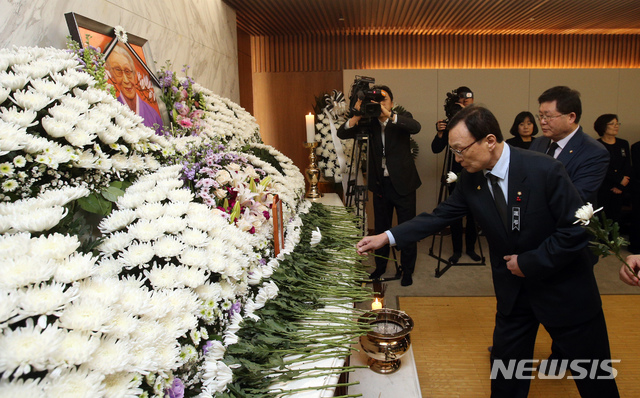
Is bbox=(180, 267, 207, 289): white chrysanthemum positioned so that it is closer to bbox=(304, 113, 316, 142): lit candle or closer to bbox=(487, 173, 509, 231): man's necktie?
bbox=(487, 173, 509, 231): man's necktie

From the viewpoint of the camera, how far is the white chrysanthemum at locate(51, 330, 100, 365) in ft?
2.31

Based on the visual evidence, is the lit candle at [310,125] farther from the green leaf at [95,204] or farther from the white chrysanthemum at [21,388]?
the white chrysanthemum at [21,388]

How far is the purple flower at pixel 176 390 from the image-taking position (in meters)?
1.00

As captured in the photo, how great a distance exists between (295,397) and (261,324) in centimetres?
29

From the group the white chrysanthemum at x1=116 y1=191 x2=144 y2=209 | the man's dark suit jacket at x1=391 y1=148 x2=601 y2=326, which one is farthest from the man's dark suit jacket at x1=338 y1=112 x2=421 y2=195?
the white chrysanthemum at x1=116 y1=191 x2=144 y2=209

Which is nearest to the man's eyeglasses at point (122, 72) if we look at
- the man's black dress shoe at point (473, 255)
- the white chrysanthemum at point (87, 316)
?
the white chrysanthemum at point (87, 316)

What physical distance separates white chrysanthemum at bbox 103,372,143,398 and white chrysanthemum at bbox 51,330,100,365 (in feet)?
0.27

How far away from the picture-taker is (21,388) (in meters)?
0.64

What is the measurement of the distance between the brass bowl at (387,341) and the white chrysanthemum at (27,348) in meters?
1.53

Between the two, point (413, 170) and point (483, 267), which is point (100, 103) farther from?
point (483, 267)

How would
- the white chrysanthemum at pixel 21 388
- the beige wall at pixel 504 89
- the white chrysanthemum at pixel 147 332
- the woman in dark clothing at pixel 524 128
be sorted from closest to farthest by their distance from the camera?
1. the white chrysanthemum at pixel 21 388
2. the white chrysanthemum at pixel 147 332
3. the woman in dark clothing at pixel 524 128
4. the beige wall at pixel 504 89

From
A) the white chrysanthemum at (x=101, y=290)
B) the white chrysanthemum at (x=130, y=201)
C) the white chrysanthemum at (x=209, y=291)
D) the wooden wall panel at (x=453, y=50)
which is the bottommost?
the white chrysanthemum at (x=209, y=291)

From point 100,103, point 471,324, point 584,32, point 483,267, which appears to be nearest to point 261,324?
point 100,103

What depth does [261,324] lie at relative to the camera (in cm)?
141
